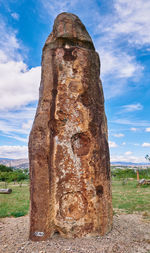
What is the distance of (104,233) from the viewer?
17.3ft

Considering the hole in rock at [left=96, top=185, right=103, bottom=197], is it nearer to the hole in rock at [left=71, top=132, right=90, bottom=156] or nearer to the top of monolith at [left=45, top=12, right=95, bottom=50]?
the hole in rock at [left=71, top=132, right=90, bottom=156]

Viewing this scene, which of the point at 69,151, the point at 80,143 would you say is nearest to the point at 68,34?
the point at 80,143

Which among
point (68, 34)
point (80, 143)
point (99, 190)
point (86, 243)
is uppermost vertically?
point (68, 34)

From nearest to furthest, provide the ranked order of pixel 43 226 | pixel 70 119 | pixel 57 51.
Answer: pixel 43 226, pixel 70 119, pixel 57 51

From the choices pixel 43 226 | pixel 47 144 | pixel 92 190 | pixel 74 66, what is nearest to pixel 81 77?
pixel 74 66

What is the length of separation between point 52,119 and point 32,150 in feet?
3.00

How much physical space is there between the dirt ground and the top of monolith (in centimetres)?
502

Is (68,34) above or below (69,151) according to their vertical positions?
above

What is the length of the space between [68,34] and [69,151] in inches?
128

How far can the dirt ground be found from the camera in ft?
15.0

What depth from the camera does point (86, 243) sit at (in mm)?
4801

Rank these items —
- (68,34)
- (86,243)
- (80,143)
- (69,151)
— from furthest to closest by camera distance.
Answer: (68,34)
(80,143)
(69,151)
(86,243)

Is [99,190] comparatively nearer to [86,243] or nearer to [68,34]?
[86,243]

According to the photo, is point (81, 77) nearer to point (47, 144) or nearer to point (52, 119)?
point (52, 119)
